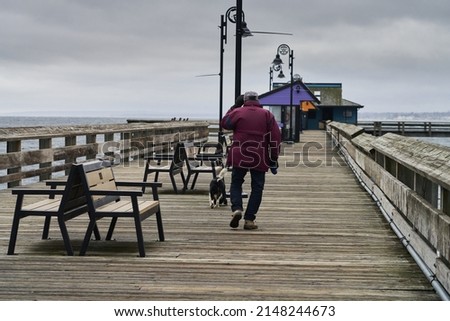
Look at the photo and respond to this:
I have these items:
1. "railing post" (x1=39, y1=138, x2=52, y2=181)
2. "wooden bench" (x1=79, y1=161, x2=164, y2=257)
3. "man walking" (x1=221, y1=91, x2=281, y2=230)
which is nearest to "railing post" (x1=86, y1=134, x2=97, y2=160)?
"railing post" (x1=39, y1=138, x2=52, y2=181)

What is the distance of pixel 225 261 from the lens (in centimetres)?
647

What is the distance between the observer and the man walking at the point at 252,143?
831cm

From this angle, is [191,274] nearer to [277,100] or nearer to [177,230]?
[177,230]

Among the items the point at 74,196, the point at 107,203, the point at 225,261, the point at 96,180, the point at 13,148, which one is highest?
the point at 13,148

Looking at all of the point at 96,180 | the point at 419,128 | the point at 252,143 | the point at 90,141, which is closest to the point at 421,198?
the point at 252,143

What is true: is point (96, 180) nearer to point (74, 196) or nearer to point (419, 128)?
point (74, 196)

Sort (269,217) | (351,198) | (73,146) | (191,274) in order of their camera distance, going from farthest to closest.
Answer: (73,146)
(351,198)
(269,217)
(191,274)

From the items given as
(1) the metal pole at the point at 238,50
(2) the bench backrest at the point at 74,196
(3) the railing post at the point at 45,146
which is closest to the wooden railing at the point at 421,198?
(2) the bench backrest at the point at 74,196

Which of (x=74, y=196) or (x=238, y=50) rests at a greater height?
(x=238, y=50)

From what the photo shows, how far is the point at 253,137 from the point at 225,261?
220 centimetres

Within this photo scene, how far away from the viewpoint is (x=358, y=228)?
877 cm

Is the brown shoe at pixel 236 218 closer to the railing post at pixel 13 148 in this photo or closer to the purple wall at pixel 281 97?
the railing post at pixel 13 148
